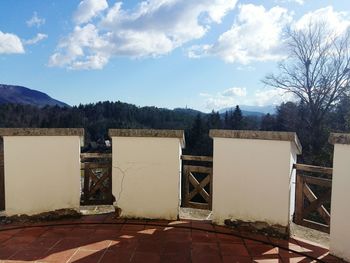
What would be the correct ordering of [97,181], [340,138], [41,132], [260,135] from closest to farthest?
1. [340,138]
2. [260,135]
3. [41,132]
4. [97,181]

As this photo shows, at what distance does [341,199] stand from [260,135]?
1.05 m

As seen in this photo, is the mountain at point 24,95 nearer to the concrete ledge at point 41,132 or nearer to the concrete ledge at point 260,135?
the concrete ledge at point 41,132

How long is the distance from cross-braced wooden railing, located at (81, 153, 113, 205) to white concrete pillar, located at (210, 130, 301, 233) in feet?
4.81

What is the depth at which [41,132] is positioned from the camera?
411 cm

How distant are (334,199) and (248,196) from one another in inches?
38.5

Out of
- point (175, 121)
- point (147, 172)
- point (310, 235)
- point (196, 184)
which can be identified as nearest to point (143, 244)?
point (147, 172)

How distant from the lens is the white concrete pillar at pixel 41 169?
4.09 meters

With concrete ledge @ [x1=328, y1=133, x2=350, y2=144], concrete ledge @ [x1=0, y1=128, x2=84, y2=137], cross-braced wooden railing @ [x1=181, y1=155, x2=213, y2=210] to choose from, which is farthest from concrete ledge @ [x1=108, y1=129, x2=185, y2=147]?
concrete ledge @ [x1=328, y1=133, x2=350, y2=144]

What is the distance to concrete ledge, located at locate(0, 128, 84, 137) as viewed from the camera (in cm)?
402

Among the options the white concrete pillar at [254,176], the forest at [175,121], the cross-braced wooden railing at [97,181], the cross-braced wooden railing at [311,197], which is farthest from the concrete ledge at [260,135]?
the forest at [175,121]

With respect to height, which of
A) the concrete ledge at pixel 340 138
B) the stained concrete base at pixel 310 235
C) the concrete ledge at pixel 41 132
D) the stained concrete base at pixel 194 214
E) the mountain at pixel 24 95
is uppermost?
the mountain at pixel 24 95

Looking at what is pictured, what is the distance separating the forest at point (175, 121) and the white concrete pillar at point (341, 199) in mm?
3398

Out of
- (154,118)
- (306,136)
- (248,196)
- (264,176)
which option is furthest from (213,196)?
(154,118)

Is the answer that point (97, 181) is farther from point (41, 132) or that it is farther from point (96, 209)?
point (41, 132)
